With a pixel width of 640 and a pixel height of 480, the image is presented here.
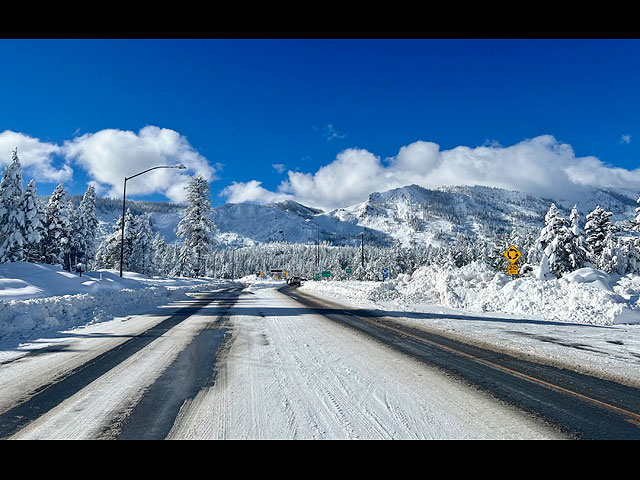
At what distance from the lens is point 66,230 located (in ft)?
192

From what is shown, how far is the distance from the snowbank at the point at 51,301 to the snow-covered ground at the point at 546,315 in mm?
11782

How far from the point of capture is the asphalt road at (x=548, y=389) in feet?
11.8

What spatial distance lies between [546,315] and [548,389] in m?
10.5

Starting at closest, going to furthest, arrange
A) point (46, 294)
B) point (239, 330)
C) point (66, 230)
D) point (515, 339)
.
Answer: point (515, 339)
point (239, 330)
point (46, 294)
point (66, 230)

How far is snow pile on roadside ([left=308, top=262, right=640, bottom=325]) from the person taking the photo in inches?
492

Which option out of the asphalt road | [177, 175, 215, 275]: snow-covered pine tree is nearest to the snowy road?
the asphalt road

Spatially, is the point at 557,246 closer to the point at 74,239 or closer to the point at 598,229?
the point at 598,229

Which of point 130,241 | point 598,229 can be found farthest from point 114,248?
point 598,229

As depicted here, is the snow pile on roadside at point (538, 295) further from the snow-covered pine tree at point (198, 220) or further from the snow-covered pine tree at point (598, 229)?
the snow-covered pine tree at point (198, 220)

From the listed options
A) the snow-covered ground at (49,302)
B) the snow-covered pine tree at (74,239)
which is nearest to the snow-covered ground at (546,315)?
the snow-covered ground at (49,302)

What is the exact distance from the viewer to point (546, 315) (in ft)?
44.0
